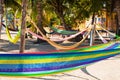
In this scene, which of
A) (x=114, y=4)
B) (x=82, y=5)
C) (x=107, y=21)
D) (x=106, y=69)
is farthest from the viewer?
(x=107, y=21)

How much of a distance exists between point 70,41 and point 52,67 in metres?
9.36

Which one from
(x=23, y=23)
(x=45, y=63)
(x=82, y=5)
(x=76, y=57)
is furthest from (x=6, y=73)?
(x=82, y=5)

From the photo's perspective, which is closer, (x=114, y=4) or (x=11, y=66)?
(x=11, y=66)

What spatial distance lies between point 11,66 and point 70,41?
31.4 feet

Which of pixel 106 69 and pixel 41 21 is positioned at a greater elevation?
pixel 41 21

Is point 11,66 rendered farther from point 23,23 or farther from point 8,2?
point 8,2

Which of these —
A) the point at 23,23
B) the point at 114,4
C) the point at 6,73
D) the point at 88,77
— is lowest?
the point at 88,77

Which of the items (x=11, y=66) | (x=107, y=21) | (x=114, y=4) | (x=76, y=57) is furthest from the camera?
(x=107, y=21)

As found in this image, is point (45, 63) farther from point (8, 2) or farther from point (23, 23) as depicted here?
point (8, 2)

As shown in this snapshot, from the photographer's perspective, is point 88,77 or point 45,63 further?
point 88,77

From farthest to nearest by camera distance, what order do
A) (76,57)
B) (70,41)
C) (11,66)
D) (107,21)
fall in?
1. (107,21)
2. (70,41)
3. (76,57)
4. (11,66)

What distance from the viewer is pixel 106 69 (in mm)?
6055

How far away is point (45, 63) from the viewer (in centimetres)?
338

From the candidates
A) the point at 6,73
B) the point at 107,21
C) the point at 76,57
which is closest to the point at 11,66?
the point at 6,73
